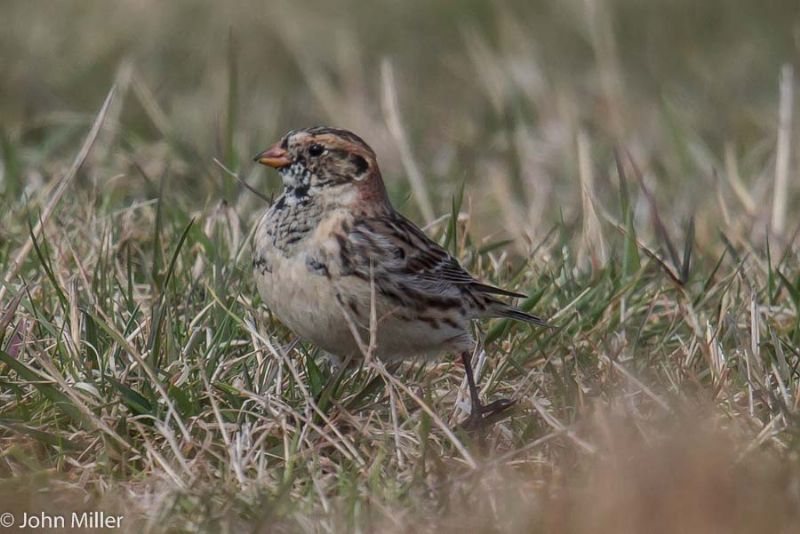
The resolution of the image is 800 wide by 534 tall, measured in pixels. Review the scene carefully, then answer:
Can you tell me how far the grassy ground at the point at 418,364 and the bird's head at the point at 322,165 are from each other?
1.53ft

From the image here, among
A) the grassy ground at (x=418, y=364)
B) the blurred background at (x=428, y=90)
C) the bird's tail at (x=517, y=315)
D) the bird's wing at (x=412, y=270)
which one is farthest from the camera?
the blurred background at (x=428, y=90)

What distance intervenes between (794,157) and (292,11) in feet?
13.9

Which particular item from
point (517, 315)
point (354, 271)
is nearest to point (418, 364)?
point (517, 315)

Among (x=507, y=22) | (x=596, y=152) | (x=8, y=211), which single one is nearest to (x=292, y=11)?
(x=507, y=22)

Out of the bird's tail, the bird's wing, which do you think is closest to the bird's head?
the bird's wing

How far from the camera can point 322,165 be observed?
5.34 m

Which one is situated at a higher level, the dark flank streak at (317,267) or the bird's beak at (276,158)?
the bird's beak at (276,158)

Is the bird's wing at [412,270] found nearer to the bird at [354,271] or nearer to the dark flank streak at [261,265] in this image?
the bird at [354,271]

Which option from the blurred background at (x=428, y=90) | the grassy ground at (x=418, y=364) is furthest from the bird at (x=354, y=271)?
the blurred background at (x=428, y=90)

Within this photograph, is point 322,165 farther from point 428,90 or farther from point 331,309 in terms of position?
point 428,90

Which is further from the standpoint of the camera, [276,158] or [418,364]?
[418,364]

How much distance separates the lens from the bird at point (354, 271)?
15.9 feet

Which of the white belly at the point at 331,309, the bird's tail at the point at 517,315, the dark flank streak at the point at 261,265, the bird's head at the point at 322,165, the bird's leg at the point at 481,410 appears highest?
the bird's head at the point at 322,165

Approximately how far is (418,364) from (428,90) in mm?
5105
